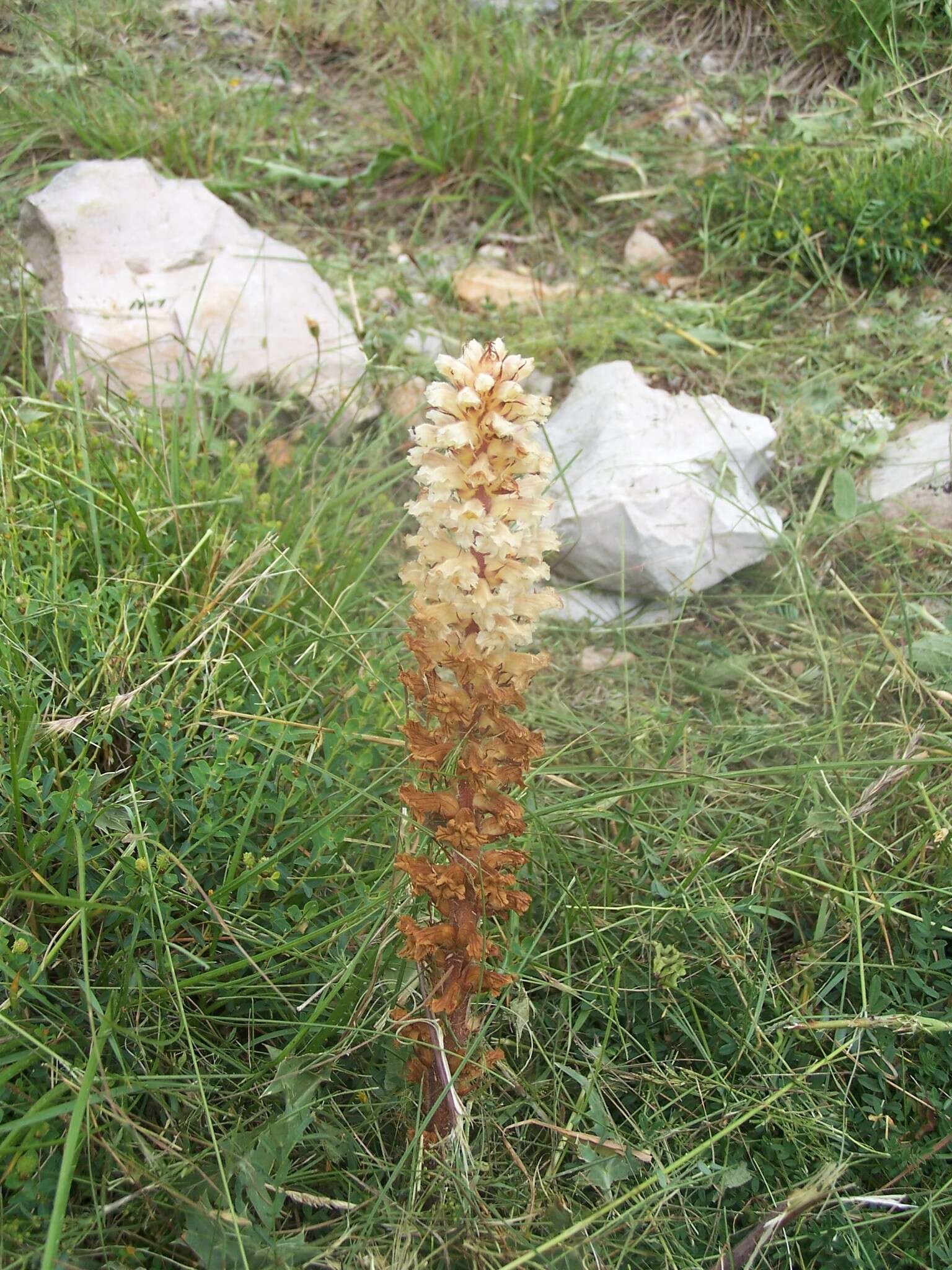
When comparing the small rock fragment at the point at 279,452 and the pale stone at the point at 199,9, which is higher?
the pale stone at the point at 199,9

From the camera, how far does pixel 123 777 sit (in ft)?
6.88

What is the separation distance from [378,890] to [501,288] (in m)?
2.55

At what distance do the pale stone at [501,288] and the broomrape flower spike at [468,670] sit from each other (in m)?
2.33

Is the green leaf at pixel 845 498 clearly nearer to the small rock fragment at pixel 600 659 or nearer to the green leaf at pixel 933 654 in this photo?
the green leaf at pixel 933 654

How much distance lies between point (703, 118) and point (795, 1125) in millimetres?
3842

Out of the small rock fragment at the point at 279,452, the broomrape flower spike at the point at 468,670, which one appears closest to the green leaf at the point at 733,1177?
the broomrape flower spike at the point at 468,670

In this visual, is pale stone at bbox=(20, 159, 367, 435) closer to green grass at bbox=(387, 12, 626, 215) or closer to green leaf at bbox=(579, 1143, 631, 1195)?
green grass at bbox=(387, 12, 626, 215)

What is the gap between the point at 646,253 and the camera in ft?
13.2

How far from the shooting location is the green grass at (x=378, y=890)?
1696mm

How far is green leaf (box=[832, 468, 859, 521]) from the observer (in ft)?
10.2

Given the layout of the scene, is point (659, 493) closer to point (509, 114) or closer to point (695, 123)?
point (509, 114)

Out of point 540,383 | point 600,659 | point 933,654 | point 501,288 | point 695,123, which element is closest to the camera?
point 933,654

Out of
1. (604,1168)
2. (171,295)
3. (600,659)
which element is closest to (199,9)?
(171,295)

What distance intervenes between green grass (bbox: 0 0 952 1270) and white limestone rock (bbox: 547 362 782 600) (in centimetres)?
13
